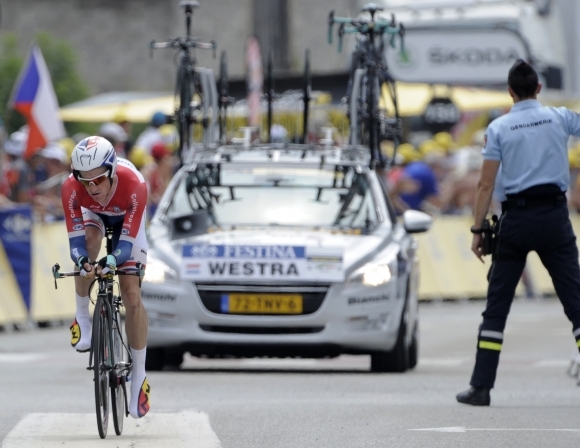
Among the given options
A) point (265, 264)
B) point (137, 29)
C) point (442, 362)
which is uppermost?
point (265, 264)

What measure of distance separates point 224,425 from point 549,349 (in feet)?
24.7

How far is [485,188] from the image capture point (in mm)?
10914

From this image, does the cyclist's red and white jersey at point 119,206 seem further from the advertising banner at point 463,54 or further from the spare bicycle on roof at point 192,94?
the advertising banner at point 463,54

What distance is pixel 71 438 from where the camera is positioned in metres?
9.38

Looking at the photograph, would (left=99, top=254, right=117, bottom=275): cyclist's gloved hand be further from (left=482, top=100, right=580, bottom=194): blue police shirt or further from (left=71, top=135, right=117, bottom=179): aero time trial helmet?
(left=482, top=100, right=580, bottom=194): blue police shirt

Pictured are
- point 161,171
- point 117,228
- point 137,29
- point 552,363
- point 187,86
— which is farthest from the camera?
point 137,29

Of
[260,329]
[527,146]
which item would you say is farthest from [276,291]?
[527,146]

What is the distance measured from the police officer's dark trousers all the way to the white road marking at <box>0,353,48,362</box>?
542 centimetres

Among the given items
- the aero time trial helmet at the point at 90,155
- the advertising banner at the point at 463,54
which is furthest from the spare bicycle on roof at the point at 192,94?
the advertising banner at the point at 463,54

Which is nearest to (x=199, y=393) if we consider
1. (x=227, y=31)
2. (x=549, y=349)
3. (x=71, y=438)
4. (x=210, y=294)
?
(x=210, y=294)

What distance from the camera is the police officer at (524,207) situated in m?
11.0

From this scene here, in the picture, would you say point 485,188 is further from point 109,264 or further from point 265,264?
point 265,264

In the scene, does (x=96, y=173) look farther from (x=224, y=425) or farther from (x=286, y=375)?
(x=286, y=375)

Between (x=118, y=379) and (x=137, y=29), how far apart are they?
4995 cm
